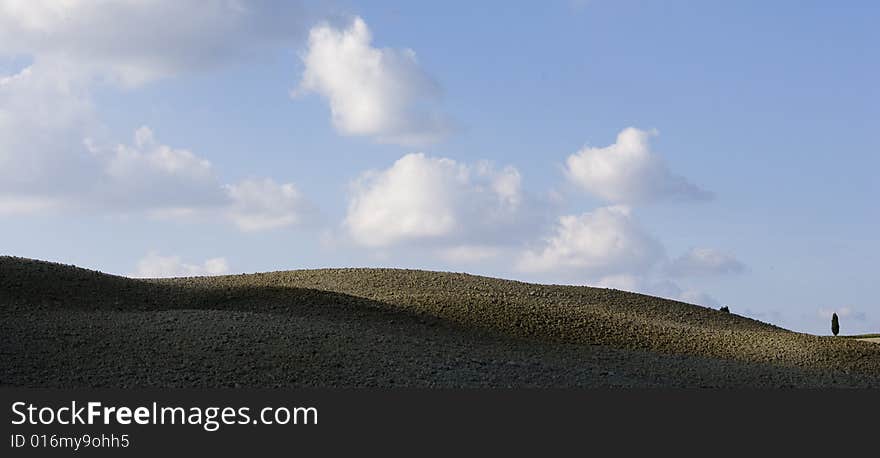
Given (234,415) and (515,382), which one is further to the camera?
(515,382)

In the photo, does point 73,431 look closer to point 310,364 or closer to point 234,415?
point 234,415

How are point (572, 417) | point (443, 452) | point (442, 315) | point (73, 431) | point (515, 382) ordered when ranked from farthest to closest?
point (442, 315), point (515, 382), point (572, 417), point (73, 431), point (443, 452)

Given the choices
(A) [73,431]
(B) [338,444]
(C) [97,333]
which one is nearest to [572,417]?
(B) [338,444]

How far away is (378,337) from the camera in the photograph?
12375mm

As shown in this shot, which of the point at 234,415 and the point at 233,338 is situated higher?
the point at 233,338

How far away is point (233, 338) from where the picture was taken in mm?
11625

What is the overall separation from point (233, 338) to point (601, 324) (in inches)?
274

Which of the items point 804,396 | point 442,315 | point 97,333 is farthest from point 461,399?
point 442,315

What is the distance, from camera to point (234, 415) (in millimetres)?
7895

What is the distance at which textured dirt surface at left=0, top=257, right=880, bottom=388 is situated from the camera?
1061 cm

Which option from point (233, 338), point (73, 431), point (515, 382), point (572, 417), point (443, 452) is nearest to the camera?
point (443, 452)

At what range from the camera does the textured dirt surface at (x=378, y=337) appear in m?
10.6

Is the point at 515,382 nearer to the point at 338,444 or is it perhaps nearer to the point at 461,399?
the point at 461,399

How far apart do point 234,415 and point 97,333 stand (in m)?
4.77
